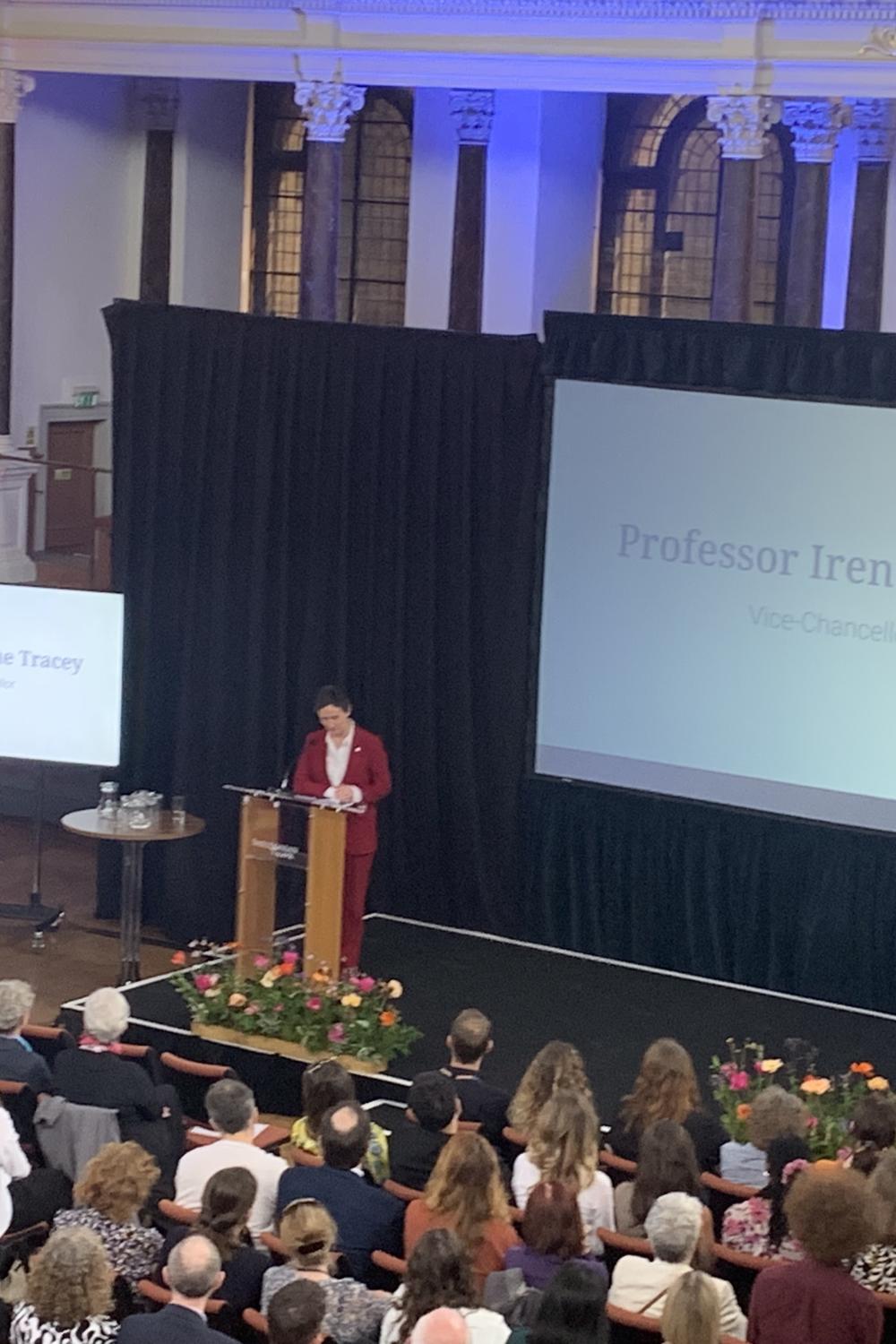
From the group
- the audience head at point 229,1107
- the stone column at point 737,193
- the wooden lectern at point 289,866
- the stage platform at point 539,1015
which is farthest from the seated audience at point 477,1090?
the stone column at point 737,193

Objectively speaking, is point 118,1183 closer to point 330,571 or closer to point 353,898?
point 353,898

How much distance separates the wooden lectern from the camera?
857cm

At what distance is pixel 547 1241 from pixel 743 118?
10.0 m

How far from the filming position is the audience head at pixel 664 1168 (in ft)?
17.8

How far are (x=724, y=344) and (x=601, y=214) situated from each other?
8287 mm

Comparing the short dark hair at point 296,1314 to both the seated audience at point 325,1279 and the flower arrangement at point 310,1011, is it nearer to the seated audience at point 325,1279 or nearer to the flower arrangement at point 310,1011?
the seated audience at point 325,1279

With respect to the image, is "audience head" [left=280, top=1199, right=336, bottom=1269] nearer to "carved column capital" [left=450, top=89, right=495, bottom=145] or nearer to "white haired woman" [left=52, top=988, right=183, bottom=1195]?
"white haired woman" [left=52, top=988, right=183, bottom=1195]

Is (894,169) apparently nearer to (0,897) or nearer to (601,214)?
(601,214)

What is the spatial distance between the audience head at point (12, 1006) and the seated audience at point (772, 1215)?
2.22 metres

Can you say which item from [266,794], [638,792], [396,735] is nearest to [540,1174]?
[266,794]

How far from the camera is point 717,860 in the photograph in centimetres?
945

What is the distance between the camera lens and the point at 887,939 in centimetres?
909

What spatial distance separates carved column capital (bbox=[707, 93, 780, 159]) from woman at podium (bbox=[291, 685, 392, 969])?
642cm

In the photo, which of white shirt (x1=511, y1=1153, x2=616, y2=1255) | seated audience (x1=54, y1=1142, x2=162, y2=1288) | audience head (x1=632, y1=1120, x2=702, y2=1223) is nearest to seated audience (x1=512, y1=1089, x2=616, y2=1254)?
white shirt (x1=511, y1=1153, x2=616, y2=1255)
